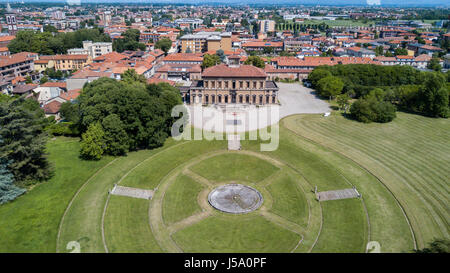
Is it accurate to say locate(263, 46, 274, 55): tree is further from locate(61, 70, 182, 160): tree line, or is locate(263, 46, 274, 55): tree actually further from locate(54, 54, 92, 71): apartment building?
locate(61, 70, 182, 160): tree line

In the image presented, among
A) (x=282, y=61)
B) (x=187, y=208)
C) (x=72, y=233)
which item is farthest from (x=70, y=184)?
(x=282, y=61)

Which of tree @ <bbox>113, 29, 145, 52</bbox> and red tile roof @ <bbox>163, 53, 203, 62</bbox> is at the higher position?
tree @ <bbox>113, 29, 145, 52</bbox>

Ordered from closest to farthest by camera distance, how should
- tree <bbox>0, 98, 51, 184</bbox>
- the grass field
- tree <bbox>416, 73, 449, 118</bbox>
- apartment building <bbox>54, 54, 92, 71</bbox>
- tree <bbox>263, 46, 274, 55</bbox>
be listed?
the grass field
tree <bbox>0, 98, 51, 184</bbox>
tree <bbox>416, 73, 449, 118</bbox>
apartment building <bbox>54, 54, 92, 71</bbox>
tree <bbox>263, 46, 274, 55</bbox>

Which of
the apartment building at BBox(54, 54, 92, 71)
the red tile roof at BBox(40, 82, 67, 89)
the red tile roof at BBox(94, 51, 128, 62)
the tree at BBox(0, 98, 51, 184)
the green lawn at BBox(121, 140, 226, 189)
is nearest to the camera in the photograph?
the tree at BBox(0, 98, 51, 184)

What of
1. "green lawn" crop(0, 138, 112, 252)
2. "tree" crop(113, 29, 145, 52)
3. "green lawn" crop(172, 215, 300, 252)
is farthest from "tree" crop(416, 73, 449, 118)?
"tree" crop(113, 29, 145, 52)

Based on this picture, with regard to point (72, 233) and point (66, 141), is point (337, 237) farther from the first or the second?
point (66, 141)

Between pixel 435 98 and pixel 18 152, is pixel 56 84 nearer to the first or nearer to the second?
pixel 18 152
